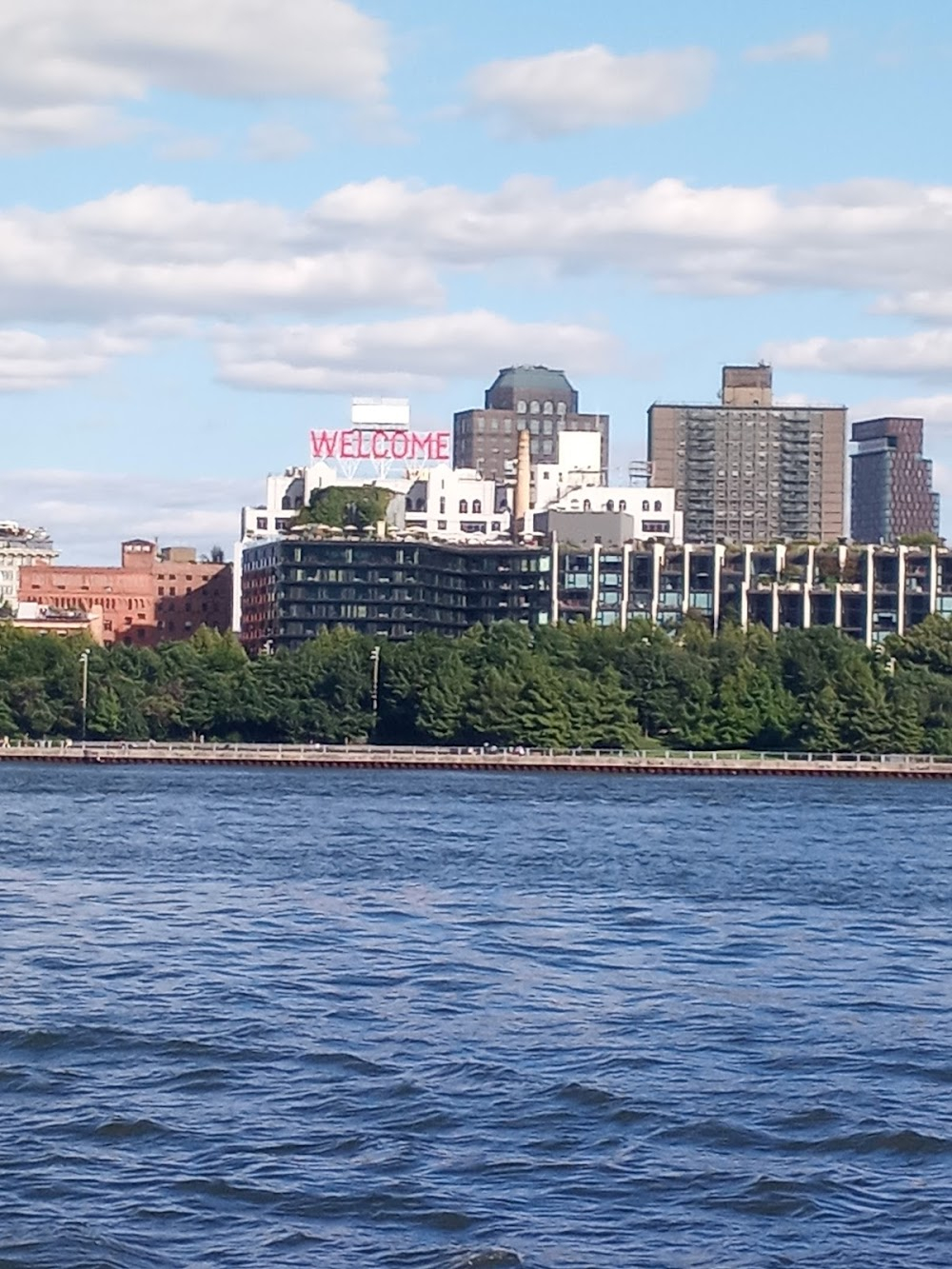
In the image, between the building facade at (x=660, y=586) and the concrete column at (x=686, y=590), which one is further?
the concrete column at (x=686, y=590)

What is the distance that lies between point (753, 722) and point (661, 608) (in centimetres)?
4837

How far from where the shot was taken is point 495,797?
94500 millimetres

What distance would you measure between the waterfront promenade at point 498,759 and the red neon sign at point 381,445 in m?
70.9

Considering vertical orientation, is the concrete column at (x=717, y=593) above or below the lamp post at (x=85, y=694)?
→ above

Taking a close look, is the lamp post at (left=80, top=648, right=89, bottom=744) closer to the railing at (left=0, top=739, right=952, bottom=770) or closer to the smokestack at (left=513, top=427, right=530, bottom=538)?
the railing at (left=0, top=739, right=952, bottom=770)

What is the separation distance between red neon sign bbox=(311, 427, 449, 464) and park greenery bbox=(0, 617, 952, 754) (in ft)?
191

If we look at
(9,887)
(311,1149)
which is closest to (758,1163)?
(311,1149)

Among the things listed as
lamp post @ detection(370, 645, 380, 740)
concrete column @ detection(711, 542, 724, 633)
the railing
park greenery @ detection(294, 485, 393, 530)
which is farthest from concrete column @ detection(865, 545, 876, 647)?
lamp post @ detection(370, 645, 380, 740)

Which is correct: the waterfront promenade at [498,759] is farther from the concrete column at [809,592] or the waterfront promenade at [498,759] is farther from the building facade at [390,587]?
the concrete column at [809,592]

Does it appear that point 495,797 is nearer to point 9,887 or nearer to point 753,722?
point 753,722

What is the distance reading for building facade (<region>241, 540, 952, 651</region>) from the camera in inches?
6594

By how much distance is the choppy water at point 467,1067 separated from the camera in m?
19.8

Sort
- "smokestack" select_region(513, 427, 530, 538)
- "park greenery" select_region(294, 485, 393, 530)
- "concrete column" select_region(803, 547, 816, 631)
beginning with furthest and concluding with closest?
"smokestack" select_region(513, 427, 530, 538) < "park greenery" select_region(294, 485, 393, 530) < "concrete column" select_region(803, 547, 816, 631)

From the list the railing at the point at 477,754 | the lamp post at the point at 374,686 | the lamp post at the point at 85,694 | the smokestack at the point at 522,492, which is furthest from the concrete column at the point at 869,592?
the lamp post at the point at 85,694
